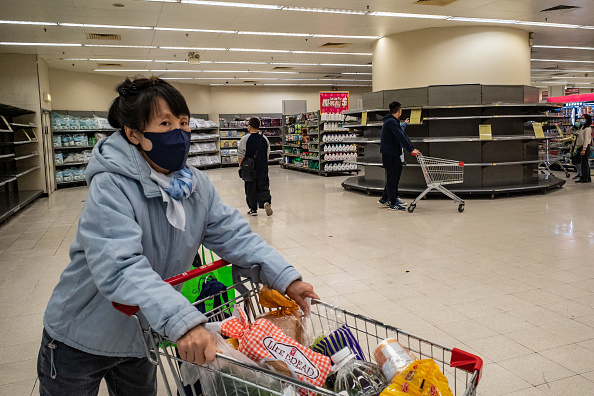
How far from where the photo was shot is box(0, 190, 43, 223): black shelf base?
7806 millimetres

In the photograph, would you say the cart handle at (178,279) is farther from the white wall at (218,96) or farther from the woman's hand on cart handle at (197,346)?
the white wall at (218,96)

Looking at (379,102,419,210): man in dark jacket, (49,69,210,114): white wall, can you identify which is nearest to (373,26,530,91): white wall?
(379,102,419,210): man in dark jacket

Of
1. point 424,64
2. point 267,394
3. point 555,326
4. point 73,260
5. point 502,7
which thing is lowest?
point 555,326

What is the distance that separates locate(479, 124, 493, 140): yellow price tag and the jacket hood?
8.46m

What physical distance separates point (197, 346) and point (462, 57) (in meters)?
10.3

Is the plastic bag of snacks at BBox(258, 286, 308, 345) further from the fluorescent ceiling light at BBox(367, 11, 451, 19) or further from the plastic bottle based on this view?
the fluorescent ceiling light at BBox(367, 11, 451, 19)

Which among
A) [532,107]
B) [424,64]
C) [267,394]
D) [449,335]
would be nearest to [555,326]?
[449,335]

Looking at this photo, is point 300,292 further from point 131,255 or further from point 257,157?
point 257,157

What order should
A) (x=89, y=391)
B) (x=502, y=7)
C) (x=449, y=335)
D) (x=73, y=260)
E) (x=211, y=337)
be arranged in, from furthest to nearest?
1. (x=502, y=7)
2. (x=449, y=335)
3. (x=89, y=391)
4. (x=73, y=260)
5. (x=211, y=337)

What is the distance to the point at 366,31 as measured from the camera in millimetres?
10656

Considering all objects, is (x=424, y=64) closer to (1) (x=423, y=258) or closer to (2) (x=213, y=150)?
(1) (x=423, y=258)

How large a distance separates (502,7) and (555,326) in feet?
24.5

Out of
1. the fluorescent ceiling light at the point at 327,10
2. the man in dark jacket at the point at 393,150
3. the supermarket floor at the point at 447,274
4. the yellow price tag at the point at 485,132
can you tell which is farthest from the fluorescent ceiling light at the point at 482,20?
the supermarket floor at the point at 447,274

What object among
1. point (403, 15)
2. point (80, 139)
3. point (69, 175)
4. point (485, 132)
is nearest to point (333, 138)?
point (403, 15)
